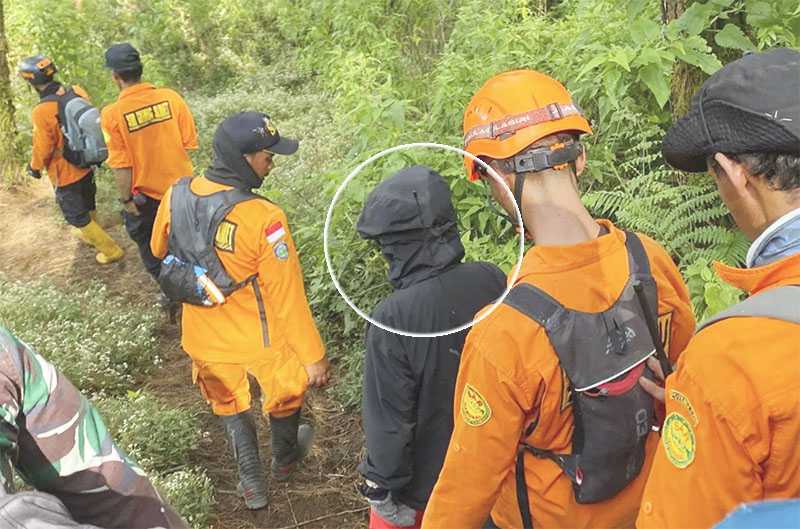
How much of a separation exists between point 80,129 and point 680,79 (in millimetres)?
5724

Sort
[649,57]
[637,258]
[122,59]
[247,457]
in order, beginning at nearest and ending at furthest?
[637,258] < [649,57] < [247,457] < [122,59]

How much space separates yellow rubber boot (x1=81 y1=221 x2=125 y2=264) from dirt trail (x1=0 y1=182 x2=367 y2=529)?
0.10m

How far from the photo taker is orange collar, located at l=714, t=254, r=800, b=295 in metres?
1.52

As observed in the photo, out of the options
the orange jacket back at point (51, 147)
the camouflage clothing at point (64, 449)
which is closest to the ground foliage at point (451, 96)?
the orange jacket back at point (51, 147)

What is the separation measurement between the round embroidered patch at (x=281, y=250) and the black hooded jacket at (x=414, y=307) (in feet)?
4.36

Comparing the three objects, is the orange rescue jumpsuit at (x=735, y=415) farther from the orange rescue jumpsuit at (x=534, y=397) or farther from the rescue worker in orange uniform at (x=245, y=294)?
the rescue worker in orange uniform at (x=245, y=294)

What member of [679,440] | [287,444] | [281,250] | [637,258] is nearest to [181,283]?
[281,250]

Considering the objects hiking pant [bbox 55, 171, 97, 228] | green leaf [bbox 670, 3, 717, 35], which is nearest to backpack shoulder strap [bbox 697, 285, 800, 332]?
green leaf [bbox 670, 3, 717, 35]

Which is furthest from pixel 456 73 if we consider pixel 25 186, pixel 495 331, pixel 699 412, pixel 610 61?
pixel 25 186

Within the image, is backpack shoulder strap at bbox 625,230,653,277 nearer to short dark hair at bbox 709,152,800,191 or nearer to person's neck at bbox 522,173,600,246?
person's neck at bbox 522,173,600,246

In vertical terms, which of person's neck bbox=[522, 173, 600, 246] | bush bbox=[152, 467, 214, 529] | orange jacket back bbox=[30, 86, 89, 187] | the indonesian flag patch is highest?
person's neck bbox=[522, 173, 600, 246]

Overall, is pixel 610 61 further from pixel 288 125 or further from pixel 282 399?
pixel 288 125

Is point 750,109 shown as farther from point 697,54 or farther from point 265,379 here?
point 265,379

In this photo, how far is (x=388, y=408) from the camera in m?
2.88
